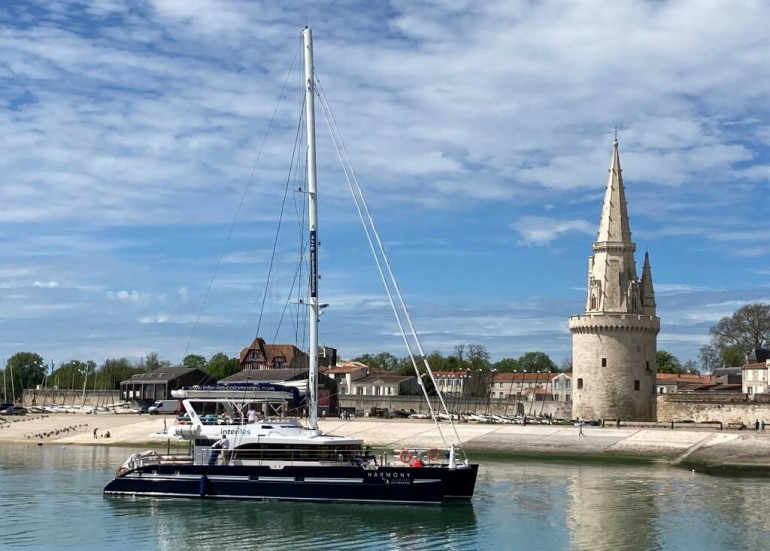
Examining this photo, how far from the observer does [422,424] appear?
71.1m

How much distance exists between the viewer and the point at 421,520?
3259 cm

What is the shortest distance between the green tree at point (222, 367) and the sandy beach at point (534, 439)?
5069 cm

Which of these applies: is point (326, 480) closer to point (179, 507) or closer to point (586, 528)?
point (179, 507)

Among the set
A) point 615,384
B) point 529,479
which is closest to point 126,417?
point 615,384

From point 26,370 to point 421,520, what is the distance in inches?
5436

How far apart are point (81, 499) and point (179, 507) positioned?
4.35 metres

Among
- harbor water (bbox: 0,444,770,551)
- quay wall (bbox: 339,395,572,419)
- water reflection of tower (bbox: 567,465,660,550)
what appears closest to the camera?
harbor water (bbox: 0,444,770,551)

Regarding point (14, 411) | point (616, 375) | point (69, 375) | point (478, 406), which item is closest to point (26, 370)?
point (69, 375)

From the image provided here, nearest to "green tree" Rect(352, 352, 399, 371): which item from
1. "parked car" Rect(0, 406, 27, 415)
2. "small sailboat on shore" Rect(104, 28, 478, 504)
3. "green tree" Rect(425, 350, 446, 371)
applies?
"green tree" Rect(425, 350, 446, 371)

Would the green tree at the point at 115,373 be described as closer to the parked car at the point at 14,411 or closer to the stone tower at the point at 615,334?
the parked car at the point at 14,411

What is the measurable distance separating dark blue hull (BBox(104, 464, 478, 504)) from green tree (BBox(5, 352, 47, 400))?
12074cm

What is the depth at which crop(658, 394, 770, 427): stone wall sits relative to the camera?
72062 mm

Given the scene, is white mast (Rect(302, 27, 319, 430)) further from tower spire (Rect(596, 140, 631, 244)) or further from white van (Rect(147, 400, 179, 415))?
white van (Rect(147, 400, 179, 415))

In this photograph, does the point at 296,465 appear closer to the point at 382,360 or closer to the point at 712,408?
the point at 712,408
